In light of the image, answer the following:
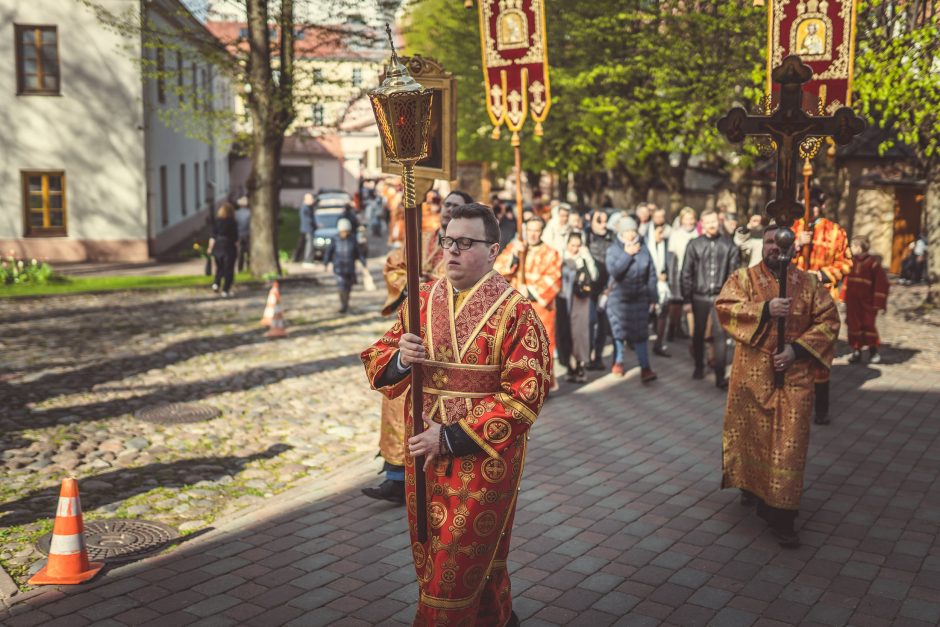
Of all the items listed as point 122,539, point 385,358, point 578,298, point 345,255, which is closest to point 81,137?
point 345,255

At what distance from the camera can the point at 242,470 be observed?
824 cm

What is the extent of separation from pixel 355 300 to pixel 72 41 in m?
11.6

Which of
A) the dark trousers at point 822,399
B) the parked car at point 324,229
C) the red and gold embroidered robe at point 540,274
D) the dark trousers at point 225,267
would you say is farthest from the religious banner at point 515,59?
the parked car at point 324,229

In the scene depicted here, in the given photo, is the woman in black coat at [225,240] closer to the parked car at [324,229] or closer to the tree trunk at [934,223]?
the parked car at [324,229]

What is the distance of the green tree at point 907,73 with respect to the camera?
14469 millimetres

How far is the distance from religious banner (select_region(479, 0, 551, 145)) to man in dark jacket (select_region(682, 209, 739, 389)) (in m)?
2.36

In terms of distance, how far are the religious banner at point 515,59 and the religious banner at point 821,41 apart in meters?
2.60

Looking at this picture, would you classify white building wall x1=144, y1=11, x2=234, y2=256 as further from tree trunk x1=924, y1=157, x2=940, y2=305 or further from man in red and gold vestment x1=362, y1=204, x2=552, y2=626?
man in red and gold vestment x1=362, y1=204, x2=552, y2=626

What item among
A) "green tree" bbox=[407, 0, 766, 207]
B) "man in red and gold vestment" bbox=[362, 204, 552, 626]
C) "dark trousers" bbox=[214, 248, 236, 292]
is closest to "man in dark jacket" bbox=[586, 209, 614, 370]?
"green tree" bbox=[407, 0, 766, 207]

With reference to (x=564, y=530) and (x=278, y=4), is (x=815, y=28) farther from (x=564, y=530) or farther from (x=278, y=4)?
(x=278, y=4)

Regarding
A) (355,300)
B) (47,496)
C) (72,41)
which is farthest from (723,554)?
(72,41)

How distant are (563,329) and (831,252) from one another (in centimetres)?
327

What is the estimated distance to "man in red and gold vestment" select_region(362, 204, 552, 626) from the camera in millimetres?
4180

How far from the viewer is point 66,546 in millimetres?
5691
